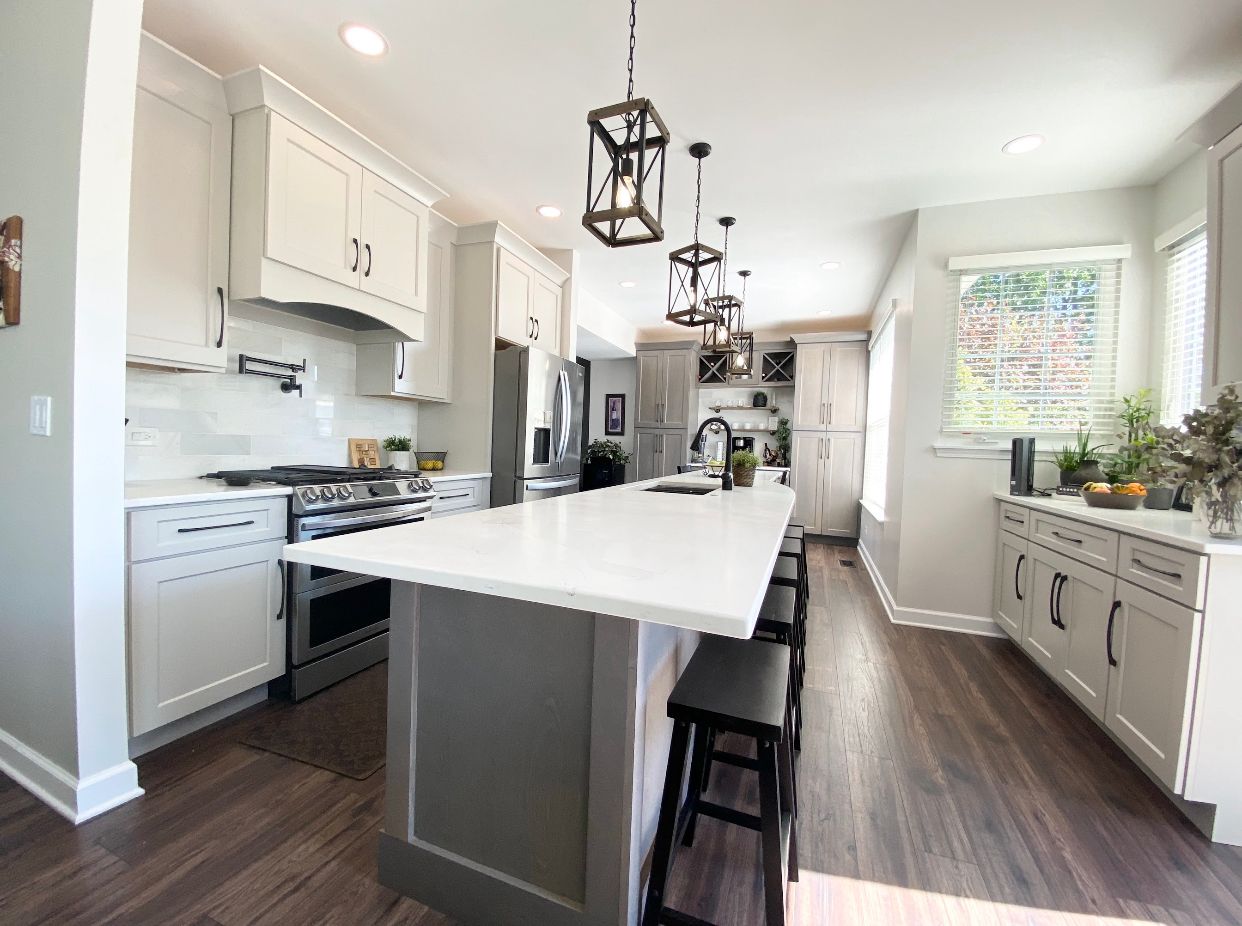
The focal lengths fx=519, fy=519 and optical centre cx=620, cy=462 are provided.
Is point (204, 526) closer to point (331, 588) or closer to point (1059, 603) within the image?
point (331, 588)

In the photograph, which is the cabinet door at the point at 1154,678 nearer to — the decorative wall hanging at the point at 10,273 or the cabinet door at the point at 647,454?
the decorative wall hanging at the point at 10,273

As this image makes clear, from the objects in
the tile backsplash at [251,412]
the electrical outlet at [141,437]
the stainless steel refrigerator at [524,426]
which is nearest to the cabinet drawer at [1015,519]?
the stainless steel refrigerator at [524,426]

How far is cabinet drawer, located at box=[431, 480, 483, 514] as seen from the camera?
10.0 feet

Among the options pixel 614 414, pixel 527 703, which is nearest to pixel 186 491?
pixel 527 703

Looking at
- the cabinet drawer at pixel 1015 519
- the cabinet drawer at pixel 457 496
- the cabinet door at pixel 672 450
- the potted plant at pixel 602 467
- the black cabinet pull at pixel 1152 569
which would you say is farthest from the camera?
the cabinet door at pixel 672 450

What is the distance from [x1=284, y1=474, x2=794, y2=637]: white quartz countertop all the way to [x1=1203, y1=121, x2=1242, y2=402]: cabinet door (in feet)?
5.67

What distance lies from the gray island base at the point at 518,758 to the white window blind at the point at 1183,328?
10.2 ft

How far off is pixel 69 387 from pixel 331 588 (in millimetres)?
1162

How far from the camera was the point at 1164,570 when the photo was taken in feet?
5.51

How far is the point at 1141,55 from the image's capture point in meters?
1.99

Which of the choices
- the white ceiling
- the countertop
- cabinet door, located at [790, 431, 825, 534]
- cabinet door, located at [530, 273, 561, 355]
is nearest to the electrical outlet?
the countertop

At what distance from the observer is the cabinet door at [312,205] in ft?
7.13

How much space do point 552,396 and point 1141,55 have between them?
326 cm

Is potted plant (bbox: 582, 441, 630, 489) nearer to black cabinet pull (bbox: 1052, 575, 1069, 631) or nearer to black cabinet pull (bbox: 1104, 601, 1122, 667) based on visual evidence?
black cabinet pull (bbox: 1052, 575, 1069, 631)
